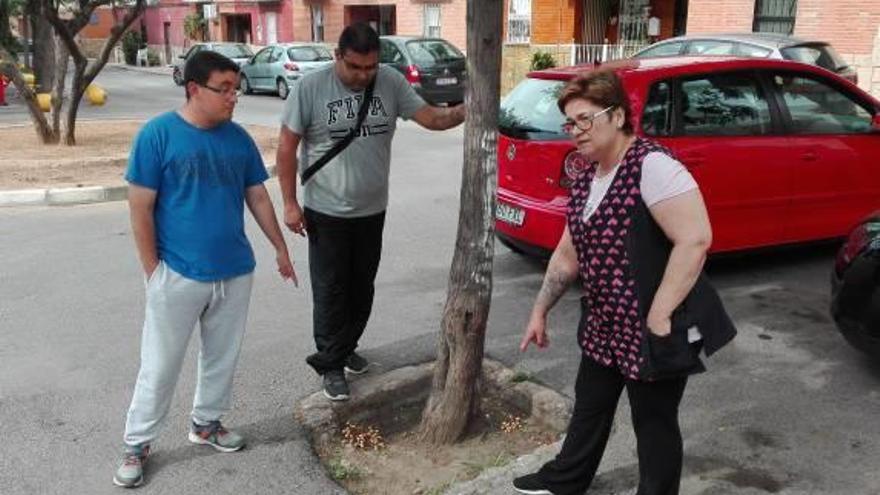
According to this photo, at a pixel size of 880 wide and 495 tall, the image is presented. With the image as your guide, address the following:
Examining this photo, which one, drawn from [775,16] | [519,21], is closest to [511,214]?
[775,16]

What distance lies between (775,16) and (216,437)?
54.1 feet

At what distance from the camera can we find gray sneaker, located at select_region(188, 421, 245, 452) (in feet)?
11.7

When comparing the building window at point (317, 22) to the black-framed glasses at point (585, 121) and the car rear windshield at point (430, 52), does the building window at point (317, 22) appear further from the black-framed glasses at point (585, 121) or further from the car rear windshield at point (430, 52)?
the black-framed glasses at point (585, 121)

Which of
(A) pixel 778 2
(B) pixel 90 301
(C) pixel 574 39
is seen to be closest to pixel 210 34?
(C) pixel 574 39

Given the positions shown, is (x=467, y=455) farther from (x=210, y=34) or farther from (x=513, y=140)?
(x=210, y=34)

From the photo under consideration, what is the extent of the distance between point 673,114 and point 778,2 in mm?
13340

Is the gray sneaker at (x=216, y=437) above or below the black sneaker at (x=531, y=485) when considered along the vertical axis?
below

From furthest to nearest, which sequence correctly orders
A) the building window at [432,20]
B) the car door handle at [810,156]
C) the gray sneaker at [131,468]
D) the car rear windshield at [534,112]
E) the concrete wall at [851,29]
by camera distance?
the building window at [432,20] < the concrete wall at [851,29] < the car door handle at [810,156] < the car rear windshield at [534,112] < the gray sneaker at [131,468]

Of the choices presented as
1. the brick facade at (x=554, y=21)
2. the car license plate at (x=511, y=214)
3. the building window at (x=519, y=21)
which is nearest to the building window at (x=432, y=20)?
the building window at (x=519, y=21)

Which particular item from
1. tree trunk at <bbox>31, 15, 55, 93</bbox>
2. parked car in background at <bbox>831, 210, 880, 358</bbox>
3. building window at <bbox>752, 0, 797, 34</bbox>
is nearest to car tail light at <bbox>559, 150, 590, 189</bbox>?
parked car in background at <bbox>831, 210, 880, 358</bbox>

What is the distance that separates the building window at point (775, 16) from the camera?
55.0ft

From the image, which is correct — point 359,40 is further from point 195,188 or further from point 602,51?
point 602,51

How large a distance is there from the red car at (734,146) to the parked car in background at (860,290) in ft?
4.12

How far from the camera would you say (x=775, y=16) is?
17.0 meters
